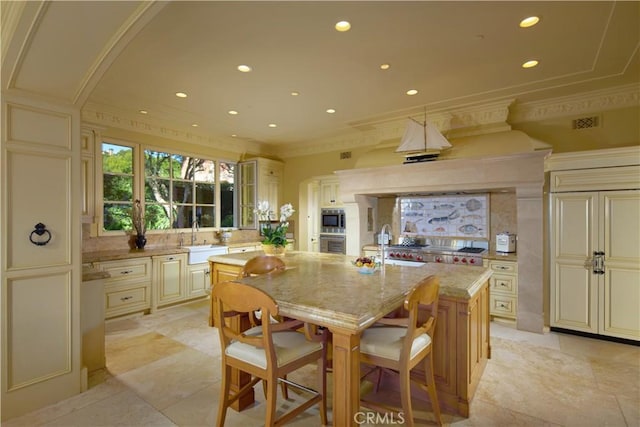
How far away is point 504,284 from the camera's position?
3.88 m

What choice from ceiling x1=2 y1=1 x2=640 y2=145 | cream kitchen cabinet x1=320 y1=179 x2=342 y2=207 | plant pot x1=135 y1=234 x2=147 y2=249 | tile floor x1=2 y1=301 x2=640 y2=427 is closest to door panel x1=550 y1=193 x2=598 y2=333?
tile floor x1=2 y1=301 x2=640 y2=427

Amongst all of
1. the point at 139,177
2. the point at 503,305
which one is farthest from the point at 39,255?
the point at 503,305

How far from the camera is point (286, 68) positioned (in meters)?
3.19

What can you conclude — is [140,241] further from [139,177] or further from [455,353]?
[455,353]

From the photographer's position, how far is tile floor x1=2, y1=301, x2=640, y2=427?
208cm

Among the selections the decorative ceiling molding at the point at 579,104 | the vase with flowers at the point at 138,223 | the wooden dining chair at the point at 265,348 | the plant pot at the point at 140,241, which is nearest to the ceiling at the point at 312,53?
the decorative ceiling molding at the point at 579,104

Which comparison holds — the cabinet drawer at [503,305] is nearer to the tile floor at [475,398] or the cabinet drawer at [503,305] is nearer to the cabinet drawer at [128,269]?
the tile floor at [475,398]

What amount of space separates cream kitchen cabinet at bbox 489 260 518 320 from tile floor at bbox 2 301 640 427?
1.11 feet

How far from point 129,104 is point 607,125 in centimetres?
596

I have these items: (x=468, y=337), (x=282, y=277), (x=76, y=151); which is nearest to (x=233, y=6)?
(x=76, y=151)

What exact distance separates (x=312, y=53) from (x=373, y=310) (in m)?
2.38

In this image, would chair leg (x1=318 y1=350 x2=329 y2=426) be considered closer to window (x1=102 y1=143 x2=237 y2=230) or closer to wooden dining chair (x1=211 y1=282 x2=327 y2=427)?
wooden dining chair (x1=211 y1=282 x2=327 y2=427)

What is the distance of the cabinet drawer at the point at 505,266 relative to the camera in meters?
3.82

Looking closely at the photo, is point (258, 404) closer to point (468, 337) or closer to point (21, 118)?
point (468, 337)
